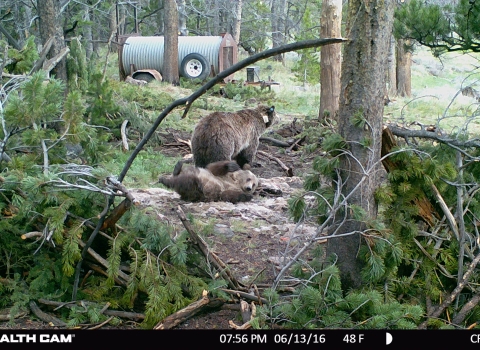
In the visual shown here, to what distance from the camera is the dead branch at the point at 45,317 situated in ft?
14.6

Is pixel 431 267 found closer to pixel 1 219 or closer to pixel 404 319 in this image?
pixel 404 319

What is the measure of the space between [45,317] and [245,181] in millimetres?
4667

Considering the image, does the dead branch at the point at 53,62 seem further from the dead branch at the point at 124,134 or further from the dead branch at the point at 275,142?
the dead branch at the point at 275,142

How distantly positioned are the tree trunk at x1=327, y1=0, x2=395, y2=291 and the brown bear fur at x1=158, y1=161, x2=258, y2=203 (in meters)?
3.48

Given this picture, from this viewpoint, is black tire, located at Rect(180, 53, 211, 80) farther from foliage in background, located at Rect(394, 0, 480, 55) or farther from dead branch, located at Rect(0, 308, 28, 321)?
dead branch, located at Rect(0, 308, 28, 321)

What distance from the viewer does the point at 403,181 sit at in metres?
4.96

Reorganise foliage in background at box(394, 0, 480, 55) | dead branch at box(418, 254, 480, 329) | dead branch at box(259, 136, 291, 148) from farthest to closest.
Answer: dead branch at box(259, 136, 291, 148)
foliage in background at box(394, 0, 480, 55)
dead branch at box(418, 254, 480, 329)

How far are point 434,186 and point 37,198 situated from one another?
3.39 metres

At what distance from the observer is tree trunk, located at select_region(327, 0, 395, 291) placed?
14.7 ft

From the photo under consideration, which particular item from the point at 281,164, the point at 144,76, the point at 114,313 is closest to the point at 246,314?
the point at 114,313

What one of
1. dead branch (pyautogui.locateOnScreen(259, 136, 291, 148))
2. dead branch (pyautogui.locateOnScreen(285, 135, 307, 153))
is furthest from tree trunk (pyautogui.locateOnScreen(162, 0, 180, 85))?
dead branch (pyautogui.locateOnScreen(285, 135, 307, 153))
